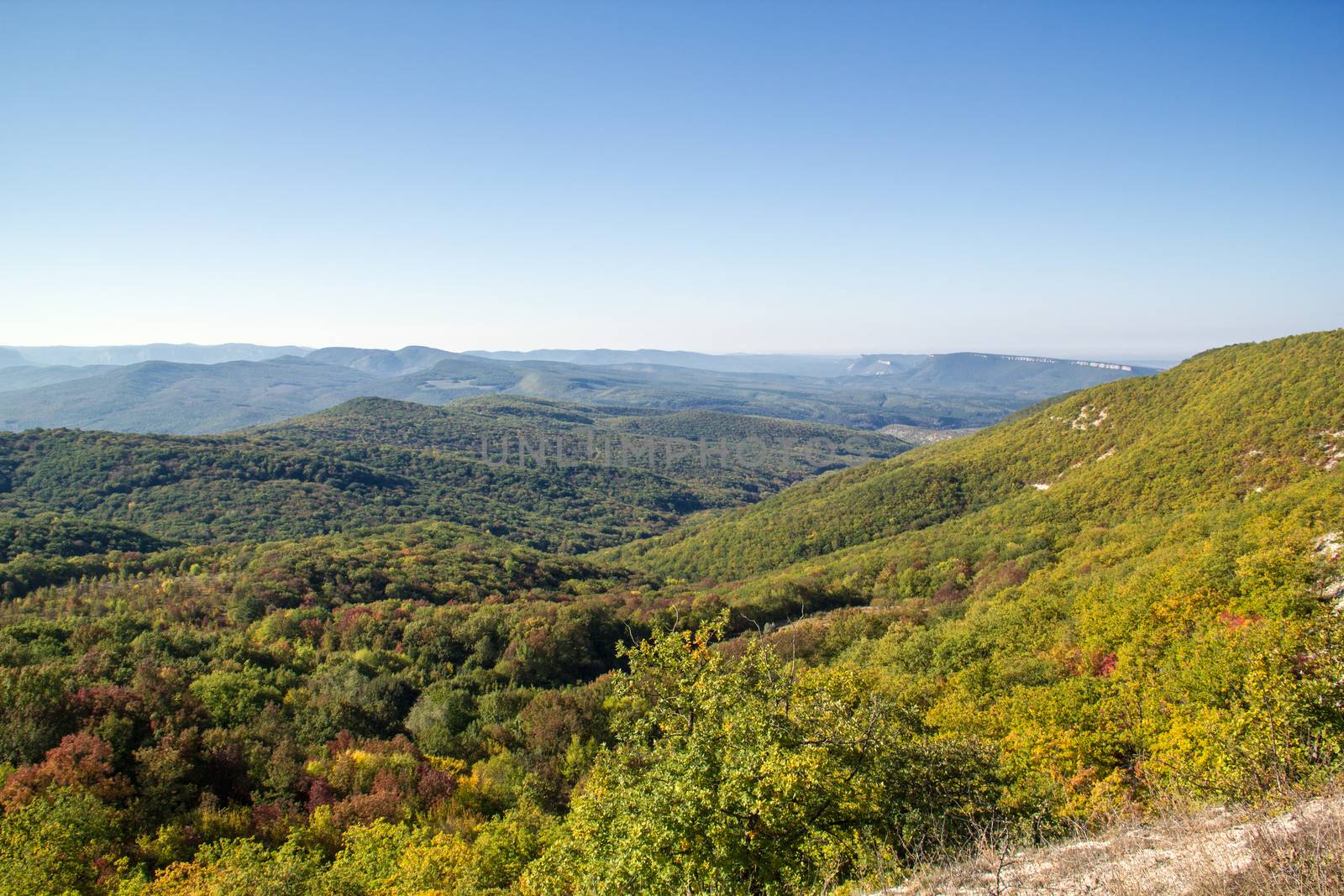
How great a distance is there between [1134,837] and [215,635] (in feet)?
159

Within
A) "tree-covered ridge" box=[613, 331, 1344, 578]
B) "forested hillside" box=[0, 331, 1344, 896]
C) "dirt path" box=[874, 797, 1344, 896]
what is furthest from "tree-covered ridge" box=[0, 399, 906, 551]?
"dirt path" box=[874, 797, 1344, 896]

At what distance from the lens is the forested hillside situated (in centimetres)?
1322

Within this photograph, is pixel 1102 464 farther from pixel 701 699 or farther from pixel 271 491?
pixel 271 491

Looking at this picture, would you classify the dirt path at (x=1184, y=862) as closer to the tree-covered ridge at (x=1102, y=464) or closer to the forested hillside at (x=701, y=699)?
the forested hillside at (x=701, y=699)

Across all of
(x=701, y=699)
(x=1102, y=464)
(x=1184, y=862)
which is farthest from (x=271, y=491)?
(x=1184, y=862)

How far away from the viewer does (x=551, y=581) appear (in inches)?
2884

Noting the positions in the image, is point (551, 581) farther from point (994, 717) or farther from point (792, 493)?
point (792, 493)

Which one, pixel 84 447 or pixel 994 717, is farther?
pixel 84 447

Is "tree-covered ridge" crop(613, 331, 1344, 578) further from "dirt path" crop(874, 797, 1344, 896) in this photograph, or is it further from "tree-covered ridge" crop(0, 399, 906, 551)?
"tree-covered ridge" crop(0, 399, 906, 551)

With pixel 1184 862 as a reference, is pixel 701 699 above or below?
below

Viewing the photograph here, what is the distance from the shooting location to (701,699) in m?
14.6

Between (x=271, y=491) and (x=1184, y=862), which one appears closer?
(x=1184, y=862)

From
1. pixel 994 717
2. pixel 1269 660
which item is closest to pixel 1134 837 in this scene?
pixel 1269 660

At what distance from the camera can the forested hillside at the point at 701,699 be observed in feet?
43.4
